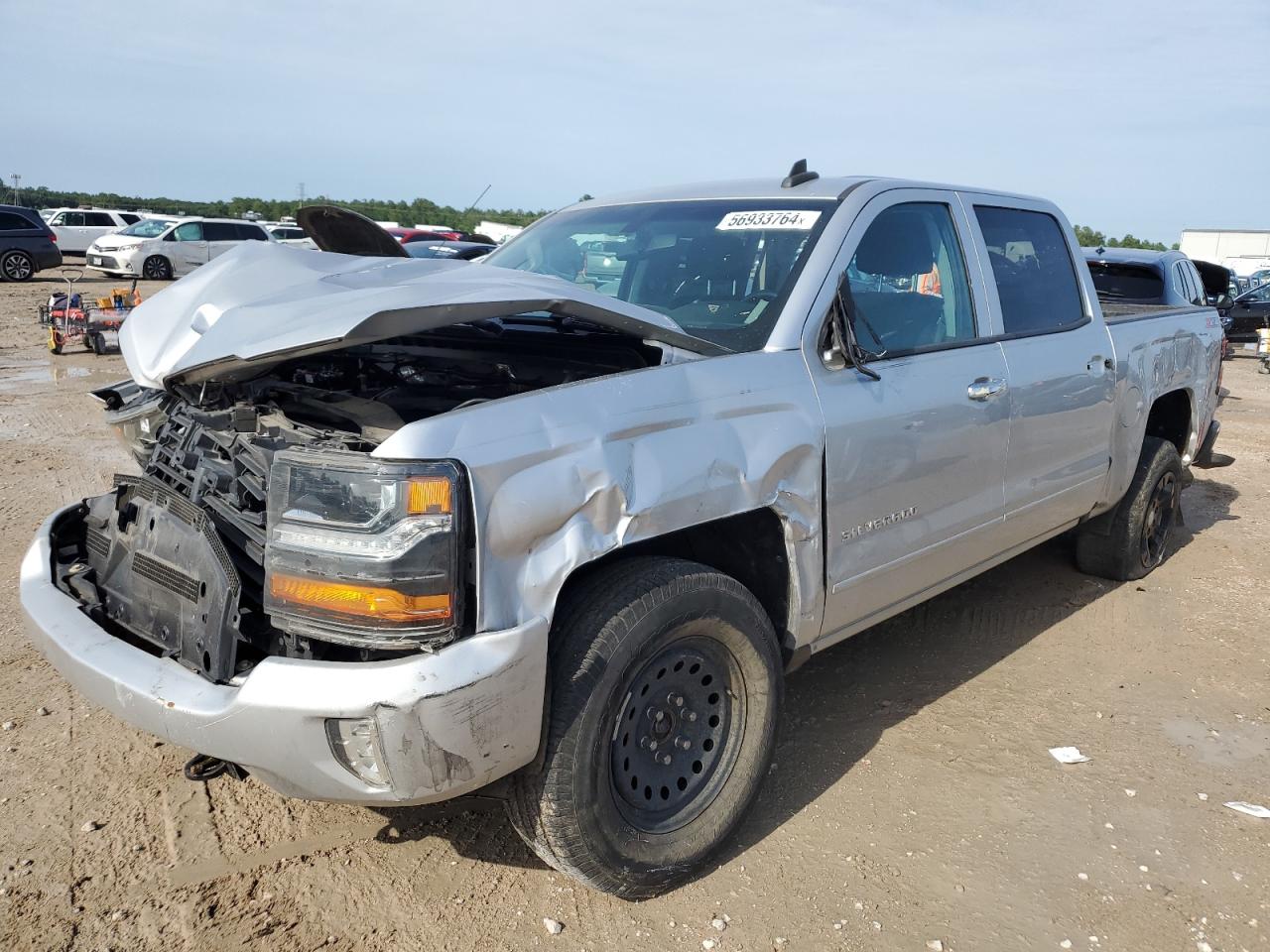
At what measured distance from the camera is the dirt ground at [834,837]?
2623 millimetres

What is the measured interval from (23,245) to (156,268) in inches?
110

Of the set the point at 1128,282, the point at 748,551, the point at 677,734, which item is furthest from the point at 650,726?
the point at 1128,282

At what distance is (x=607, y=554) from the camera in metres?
2.58

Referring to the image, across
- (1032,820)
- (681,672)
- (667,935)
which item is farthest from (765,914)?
(1032,820)

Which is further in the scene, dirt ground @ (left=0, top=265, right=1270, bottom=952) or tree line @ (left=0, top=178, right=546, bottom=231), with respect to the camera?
tree line @ (left=0, top=178, right=546, bottom=231)

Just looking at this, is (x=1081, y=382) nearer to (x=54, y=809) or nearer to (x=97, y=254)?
(x=54, y=809)

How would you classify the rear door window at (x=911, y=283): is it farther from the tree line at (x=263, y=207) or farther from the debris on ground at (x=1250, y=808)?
the tree line at (x=263, y=207)

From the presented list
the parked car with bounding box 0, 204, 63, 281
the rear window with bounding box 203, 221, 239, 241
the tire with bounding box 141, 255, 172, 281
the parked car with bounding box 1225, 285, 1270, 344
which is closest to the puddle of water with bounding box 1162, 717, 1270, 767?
the parked car with bounding box 1225, 285, 1270, 344

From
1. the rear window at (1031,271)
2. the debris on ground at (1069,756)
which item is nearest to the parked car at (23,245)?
the rear window at (1031,271)

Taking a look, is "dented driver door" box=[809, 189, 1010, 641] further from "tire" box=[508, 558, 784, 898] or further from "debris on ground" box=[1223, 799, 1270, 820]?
"debris on ground" box=[1223, 799, 1270, 820]

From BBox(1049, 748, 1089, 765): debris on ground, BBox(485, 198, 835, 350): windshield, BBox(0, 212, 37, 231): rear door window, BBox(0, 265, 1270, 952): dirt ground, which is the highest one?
BBox(0, 212, 37, 231): rear door window

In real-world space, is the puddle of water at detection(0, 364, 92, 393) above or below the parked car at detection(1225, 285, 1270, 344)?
above

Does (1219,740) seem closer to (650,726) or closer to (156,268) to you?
(650,726)

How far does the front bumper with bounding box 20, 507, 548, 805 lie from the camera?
2133 mm
